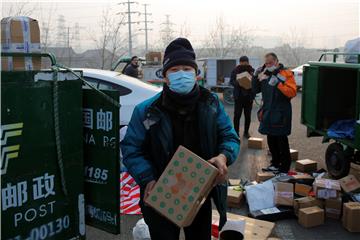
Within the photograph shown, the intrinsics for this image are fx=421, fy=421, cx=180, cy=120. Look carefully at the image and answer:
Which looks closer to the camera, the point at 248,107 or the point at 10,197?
the point at 10,197

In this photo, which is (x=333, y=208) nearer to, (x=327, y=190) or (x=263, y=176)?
(x=327, y=190)

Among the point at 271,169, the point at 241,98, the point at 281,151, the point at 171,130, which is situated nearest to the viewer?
the point at 171,130

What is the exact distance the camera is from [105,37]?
2312 centimetres

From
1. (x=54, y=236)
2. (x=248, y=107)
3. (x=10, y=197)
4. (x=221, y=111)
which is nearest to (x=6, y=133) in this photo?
→ (x=10, y=197)

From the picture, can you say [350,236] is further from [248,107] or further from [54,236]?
[248,107]

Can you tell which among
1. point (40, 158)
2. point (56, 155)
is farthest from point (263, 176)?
point (40, 158)

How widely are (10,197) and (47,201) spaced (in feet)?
0.83

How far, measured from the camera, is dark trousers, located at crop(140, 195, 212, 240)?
2633mm

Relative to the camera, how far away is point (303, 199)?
497 centimetres

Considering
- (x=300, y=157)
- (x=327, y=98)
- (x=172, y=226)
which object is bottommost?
(x=300, y=157)

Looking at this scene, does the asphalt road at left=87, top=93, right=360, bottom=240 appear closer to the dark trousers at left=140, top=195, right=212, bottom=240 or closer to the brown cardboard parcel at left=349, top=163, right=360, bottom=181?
the brown cardboard parcel at left=349, top=163, right=360, bottom=181

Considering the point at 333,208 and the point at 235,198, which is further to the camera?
the point at 235,198

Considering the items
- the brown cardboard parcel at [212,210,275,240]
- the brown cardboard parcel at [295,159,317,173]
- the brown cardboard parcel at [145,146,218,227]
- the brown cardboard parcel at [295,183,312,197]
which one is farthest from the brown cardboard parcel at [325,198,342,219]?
the brown cardboard parcel at [145,146,218,227]

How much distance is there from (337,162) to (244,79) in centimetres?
318
